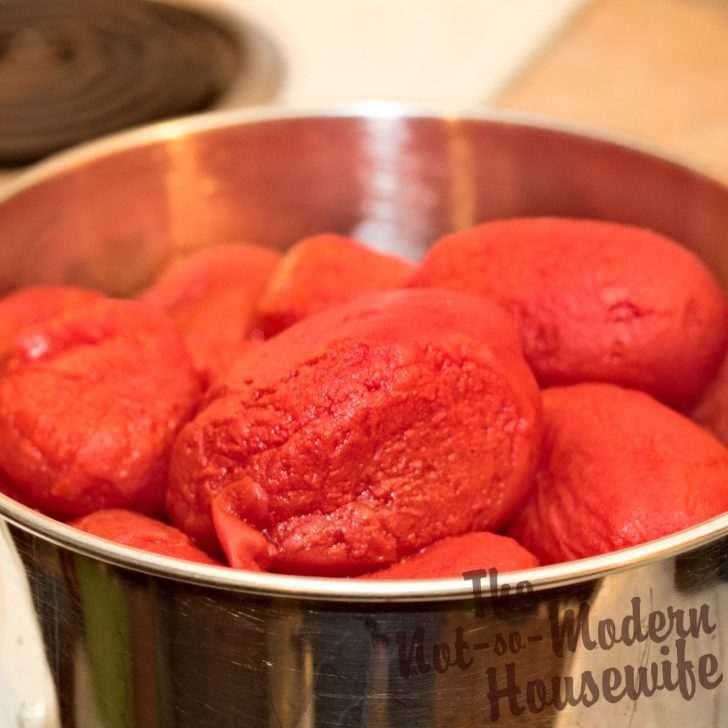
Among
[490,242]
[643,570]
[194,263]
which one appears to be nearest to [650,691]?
[643,570]

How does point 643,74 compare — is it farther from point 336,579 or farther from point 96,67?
point 336,579

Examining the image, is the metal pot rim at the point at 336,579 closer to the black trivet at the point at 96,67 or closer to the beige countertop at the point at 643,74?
the black trivet at the point at 96,67

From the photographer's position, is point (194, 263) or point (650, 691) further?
point (194, 263)

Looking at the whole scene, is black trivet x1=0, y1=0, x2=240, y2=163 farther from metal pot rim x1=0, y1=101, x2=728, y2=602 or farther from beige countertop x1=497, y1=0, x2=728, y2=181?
metal pot rim x1=0, y1=101, x2=728, y2=602

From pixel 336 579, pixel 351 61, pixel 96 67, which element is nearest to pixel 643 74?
pixel 351 61

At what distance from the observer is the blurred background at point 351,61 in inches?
47.3

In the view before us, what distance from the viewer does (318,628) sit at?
18.4 inches

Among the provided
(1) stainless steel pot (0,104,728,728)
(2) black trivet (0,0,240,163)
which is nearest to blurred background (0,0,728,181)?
(2) black trivet (0,0,240,163)

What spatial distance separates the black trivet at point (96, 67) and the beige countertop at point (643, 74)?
432mm

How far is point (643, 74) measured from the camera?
57.3 inches

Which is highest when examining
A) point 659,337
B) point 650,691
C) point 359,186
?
point 359,186

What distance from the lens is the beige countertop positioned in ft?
4.40

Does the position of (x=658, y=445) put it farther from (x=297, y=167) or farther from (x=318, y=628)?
(x=297, y=167)

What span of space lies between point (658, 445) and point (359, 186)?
47 cm
